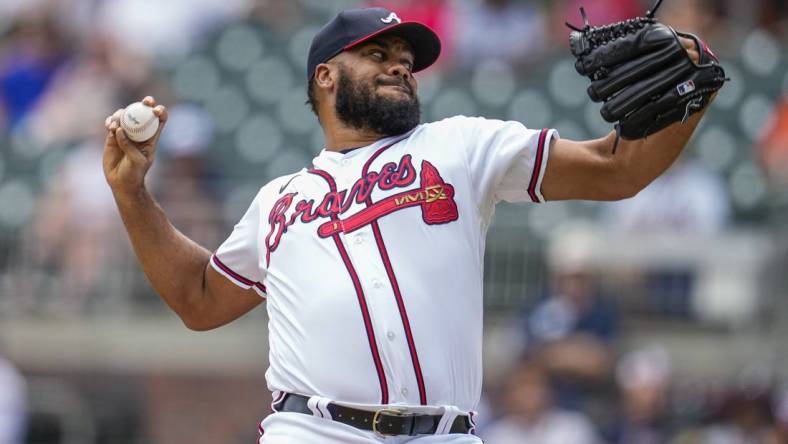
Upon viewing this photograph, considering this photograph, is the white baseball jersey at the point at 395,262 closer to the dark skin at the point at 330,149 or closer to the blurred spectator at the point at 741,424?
the dark skin at the point at 330,149

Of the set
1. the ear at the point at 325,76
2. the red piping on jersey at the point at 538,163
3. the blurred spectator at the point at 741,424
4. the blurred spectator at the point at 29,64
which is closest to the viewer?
the red piping on jersey at the point at 538,163

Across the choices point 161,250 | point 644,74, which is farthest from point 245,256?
point 644,74

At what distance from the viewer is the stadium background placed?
8977 millimetres

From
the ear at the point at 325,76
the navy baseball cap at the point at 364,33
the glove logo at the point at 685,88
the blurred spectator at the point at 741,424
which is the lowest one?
the blurred spectator at the point at 741,424

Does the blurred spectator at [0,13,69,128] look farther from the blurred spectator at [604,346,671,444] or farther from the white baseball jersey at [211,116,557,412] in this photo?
the white baseball jersey at [211,116,557,412]

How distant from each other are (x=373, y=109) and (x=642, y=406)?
4326 mm

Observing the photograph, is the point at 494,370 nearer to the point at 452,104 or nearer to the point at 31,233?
the point at 452,104

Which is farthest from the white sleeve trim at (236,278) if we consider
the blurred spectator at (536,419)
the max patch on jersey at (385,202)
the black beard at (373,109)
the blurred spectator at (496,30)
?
the blurred spectator at (496,30)

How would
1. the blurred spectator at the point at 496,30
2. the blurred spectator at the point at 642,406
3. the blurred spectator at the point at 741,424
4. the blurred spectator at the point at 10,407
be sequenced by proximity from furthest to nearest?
1. the blurred spectator at the point at 496,30
2. the blurred spectator at the point at 10,407
3. the blurred spectator at the point at 642,406
4. the blurred spectator at the point at 741,424

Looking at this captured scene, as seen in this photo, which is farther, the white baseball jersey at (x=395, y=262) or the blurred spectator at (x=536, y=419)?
the blurred spectator at (x=536, y=419)

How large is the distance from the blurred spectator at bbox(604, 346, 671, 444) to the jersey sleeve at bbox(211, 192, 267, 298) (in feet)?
13.2

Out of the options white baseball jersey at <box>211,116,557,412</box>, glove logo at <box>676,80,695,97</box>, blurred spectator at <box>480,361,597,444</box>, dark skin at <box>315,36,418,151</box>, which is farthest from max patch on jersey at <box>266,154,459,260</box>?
blurred spectator at <box>480,361,597,444</box>

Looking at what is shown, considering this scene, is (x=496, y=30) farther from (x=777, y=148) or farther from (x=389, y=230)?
(x=389, y=230)

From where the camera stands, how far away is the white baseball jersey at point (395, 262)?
4.32 m
